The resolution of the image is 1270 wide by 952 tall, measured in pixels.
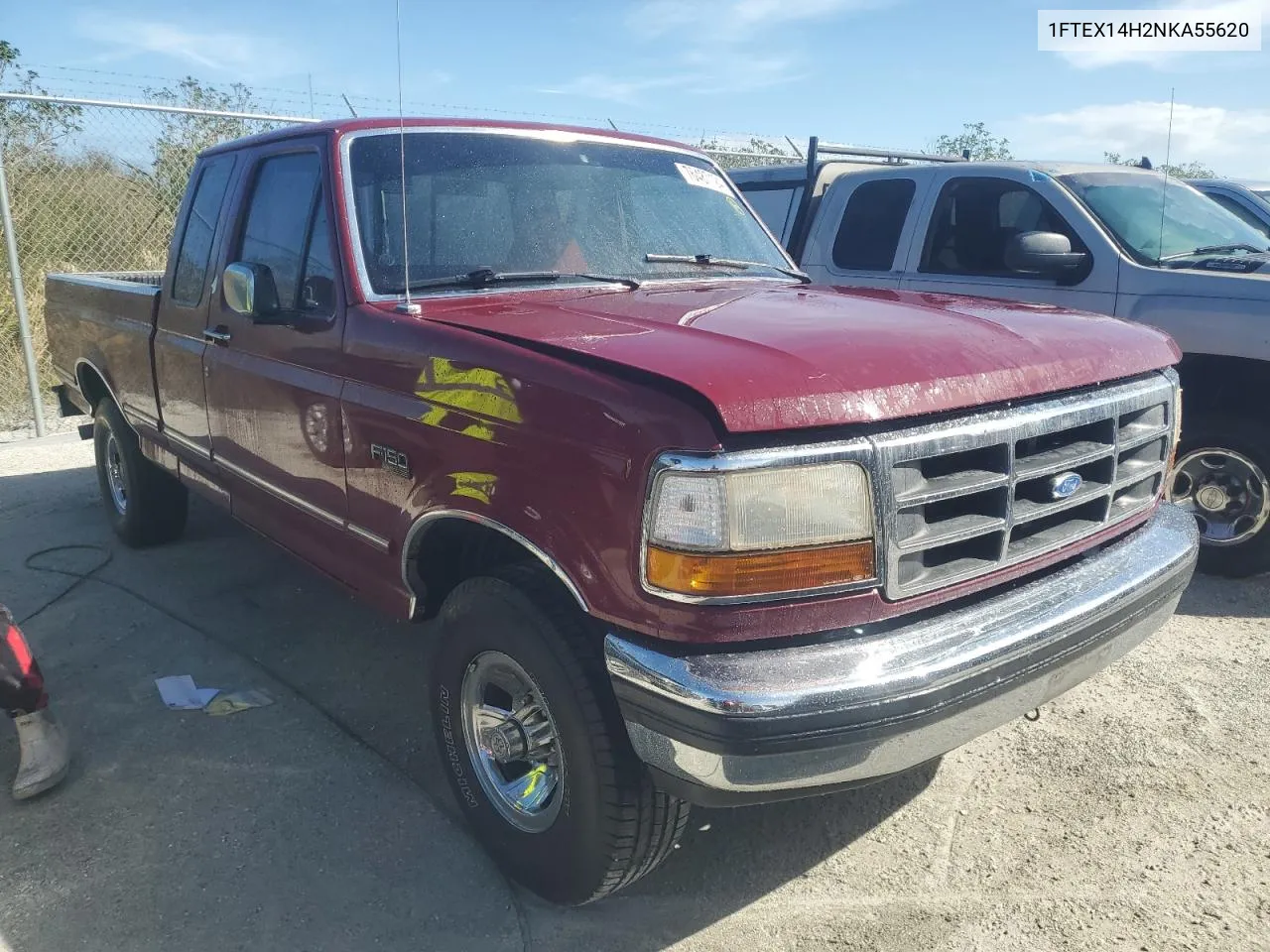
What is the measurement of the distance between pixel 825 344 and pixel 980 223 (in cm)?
383

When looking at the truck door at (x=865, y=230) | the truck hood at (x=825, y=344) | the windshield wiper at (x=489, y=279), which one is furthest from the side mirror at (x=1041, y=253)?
the windshield wiper at (x=489, y=279)

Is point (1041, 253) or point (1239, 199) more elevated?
point (1239, 199)

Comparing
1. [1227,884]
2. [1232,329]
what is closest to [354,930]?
[1227,884]

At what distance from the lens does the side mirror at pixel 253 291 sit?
10.4ft

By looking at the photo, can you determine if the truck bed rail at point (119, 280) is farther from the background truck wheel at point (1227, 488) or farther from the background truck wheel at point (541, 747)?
the background truck wheel at point (1227, 488)

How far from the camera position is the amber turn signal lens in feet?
6.71

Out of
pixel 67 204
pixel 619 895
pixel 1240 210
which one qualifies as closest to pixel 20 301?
pixel 67 204

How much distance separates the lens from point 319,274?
3203 mm

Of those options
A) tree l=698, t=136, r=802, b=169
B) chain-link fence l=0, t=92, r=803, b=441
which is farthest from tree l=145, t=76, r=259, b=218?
tree l=698, t=136, r=802, b=169

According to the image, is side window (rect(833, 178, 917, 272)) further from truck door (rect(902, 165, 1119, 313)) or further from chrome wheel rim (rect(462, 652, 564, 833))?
chrome wheel rim (rect(462, 652, 564, 833))

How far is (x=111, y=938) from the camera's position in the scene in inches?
98.0

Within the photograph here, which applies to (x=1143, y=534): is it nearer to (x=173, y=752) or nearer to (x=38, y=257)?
(x=173, y=752)

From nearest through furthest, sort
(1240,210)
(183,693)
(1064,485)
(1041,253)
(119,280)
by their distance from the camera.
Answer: (1064,485), (183,693), (1041,253), (119,280), (1240,210)

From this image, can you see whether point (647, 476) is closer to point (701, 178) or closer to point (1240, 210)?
point (701, 178)
